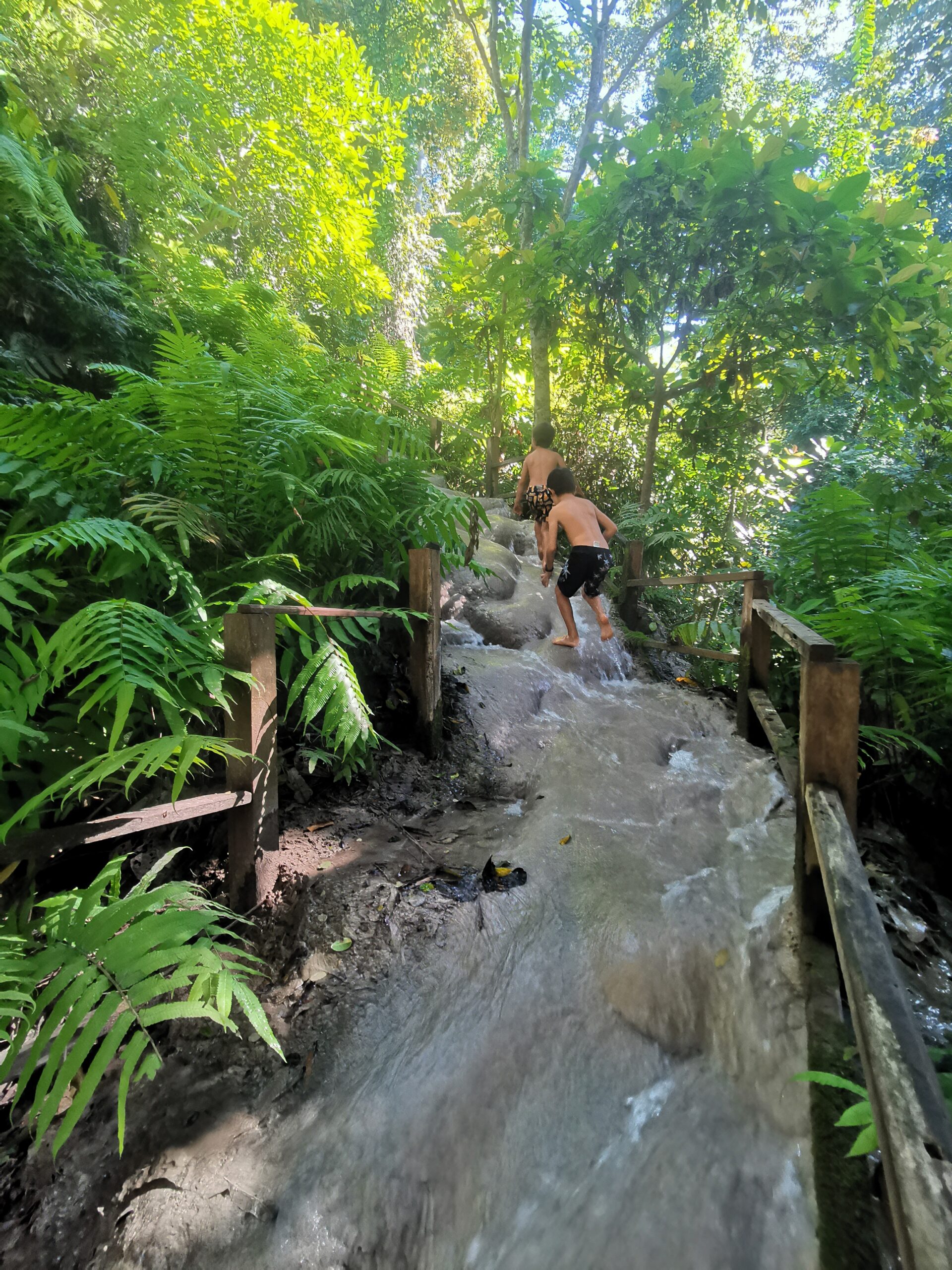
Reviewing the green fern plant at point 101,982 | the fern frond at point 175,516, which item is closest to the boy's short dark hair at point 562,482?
the fern frond at point 175,516

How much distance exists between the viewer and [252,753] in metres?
1.97

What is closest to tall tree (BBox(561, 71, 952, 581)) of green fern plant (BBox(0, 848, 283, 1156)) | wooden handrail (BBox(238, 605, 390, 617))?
wooden handrail (BBox(238, 605, 390, 617))

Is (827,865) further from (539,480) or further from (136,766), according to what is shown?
(539,480)

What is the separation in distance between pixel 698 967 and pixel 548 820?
3.50 feet

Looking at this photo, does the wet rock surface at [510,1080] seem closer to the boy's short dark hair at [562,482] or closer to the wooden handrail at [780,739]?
the wooden handrail at [780,739]

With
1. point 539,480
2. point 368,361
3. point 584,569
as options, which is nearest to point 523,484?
point 539,480

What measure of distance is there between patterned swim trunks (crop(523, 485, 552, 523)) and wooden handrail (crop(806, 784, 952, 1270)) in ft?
17.2

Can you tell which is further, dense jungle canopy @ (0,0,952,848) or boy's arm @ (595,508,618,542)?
boy's arm @ (595,508,618,542)

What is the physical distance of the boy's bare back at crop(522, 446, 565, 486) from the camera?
6402 millimetres

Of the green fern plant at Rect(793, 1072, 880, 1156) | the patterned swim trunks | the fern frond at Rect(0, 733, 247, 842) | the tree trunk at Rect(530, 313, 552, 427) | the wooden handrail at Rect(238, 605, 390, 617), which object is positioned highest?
the tree trunk at Rect(530, 313, 552, 427)

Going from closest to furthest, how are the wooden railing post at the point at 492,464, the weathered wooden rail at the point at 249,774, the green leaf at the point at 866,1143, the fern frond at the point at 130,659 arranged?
the green leaf at the point at 866,1143 < the fern frond at the point at 130,659 < the weathered wooden rail at the point at 249,774 < the wooden railing post at the point at 492,464

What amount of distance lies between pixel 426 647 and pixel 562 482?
3.04 m

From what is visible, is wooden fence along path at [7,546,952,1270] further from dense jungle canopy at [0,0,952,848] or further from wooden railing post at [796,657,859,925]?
dense jungle canopy at [0,0,952,848]

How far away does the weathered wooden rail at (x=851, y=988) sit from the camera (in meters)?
0.71
